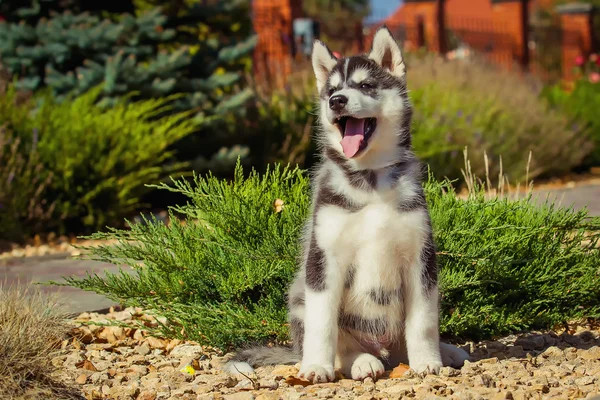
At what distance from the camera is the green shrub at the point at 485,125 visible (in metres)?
11.7

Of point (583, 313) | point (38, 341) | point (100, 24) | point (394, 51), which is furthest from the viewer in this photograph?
point (100, 24)

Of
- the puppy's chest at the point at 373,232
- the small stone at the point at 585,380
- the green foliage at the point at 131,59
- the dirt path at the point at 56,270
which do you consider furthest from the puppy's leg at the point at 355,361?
the green foliage at the point at 131,59

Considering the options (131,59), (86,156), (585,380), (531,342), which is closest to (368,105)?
(585,380)

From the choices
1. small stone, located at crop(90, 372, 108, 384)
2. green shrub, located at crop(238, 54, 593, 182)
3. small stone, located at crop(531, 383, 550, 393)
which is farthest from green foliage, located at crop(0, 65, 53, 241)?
small stone, located at crop(531, 383, 550, 393)

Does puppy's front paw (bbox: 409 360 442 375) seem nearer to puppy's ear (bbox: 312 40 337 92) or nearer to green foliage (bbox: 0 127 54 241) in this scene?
puppy's ear (bbox: 312 40 337 92)

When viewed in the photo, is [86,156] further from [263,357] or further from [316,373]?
[316,373]

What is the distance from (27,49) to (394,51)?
7069 millimetres

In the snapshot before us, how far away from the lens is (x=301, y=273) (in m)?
4.18

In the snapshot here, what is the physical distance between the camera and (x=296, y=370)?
160 inches

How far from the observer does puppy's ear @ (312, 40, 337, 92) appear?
4090mm

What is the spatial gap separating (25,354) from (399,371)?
175cm

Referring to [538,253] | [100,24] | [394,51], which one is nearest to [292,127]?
[100,24]

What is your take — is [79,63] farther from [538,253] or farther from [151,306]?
[538,253]

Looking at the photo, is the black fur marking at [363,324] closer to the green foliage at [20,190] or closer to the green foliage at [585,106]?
the green foliage at [20,190]
